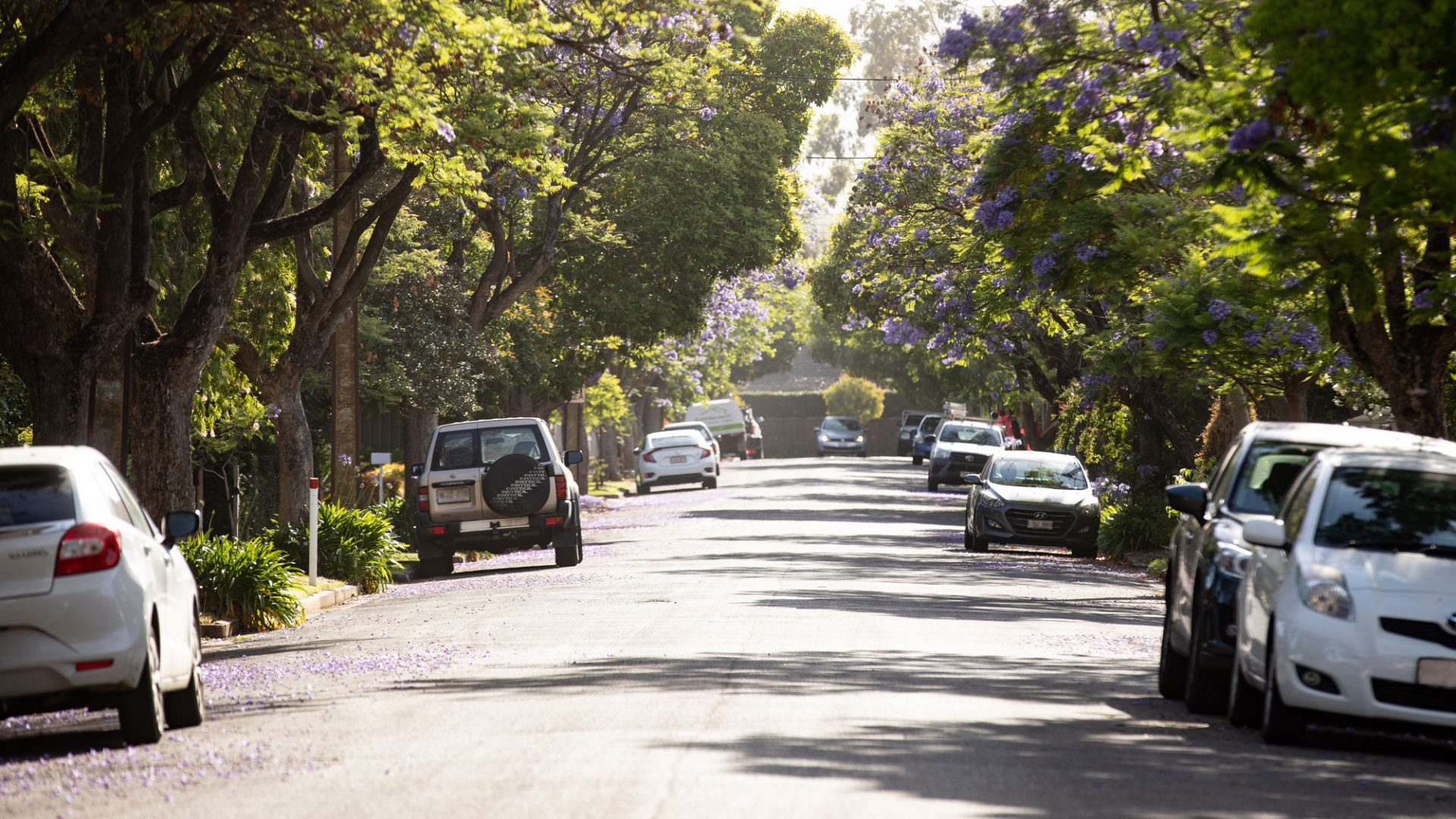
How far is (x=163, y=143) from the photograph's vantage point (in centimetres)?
2077

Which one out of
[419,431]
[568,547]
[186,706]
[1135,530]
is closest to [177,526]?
[186,706]

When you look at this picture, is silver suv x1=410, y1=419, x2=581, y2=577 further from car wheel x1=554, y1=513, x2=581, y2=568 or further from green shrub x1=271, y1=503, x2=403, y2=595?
green shrub x1=271, y1=503, x2=403, y2=595

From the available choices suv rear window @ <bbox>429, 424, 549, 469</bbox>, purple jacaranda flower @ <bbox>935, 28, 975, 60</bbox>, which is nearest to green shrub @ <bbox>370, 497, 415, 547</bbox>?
suv rear window @ <bbox>429, 424, 549, 469</bbox>

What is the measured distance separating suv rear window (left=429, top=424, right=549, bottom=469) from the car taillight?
48.4ft

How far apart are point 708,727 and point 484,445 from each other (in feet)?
49.8

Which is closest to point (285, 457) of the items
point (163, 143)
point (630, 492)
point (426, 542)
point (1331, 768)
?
point (426, 542)

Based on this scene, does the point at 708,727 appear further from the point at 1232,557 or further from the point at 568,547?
the point at 568,547

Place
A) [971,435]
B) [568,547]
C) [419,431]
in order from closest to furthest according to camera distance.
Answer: [568,547]
[419,431]
[971,435]

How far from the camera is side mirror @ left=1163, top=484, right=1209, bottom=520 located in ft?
37.4

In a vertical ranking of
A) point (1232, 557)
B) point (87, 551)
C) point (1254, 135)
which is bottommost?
point (1232, 557)

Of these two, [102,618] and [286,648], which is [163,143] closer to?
→ [286,648]

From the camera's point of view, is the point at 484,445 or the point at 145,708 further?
the point at 484,445

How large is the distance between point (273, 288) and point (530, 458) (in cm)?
420

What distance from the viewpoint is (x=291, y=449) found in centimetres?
2323
